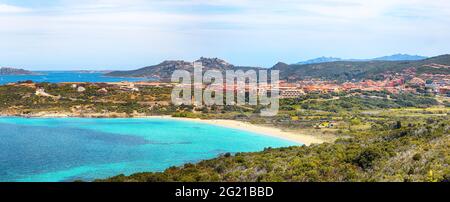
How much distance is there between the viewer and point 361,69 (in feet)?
333

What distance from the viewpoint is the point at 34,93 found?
50281 mm

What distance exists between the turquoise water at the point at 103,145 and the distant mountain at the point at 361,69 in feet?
183

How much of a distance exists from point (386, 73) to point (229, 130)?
57.6 m

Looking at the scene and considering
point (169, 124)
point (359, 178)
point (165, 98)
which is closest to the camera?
point (359, 178)

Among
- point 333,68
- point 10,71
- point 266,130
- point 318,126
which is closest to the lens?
point 318,126

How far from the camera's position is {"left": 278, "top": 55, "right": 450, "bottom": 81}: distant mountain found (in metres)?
78.4

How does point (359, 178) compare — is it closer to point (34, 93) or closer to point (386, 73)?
point (34, 93)

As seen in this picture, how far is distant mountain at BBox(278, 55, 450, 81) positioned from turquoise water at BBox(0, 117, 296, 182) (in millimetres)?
55727

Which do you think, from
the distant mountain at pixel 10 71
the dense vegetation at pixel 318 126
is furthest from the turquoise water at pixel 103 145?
the distant mountain at pixel 10 71

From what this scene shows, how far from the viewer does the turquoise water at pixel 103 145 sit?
64.5ft

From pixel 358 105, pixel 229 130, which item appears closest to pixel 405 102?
pixel 358 105

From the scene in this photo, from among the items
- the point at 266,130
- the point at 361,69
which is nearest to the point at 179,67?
the point at 361,69

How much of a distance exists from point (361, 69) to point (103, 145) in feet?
278

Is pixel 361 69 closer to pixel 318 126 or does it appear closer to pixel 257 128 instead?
pixel 318 126
